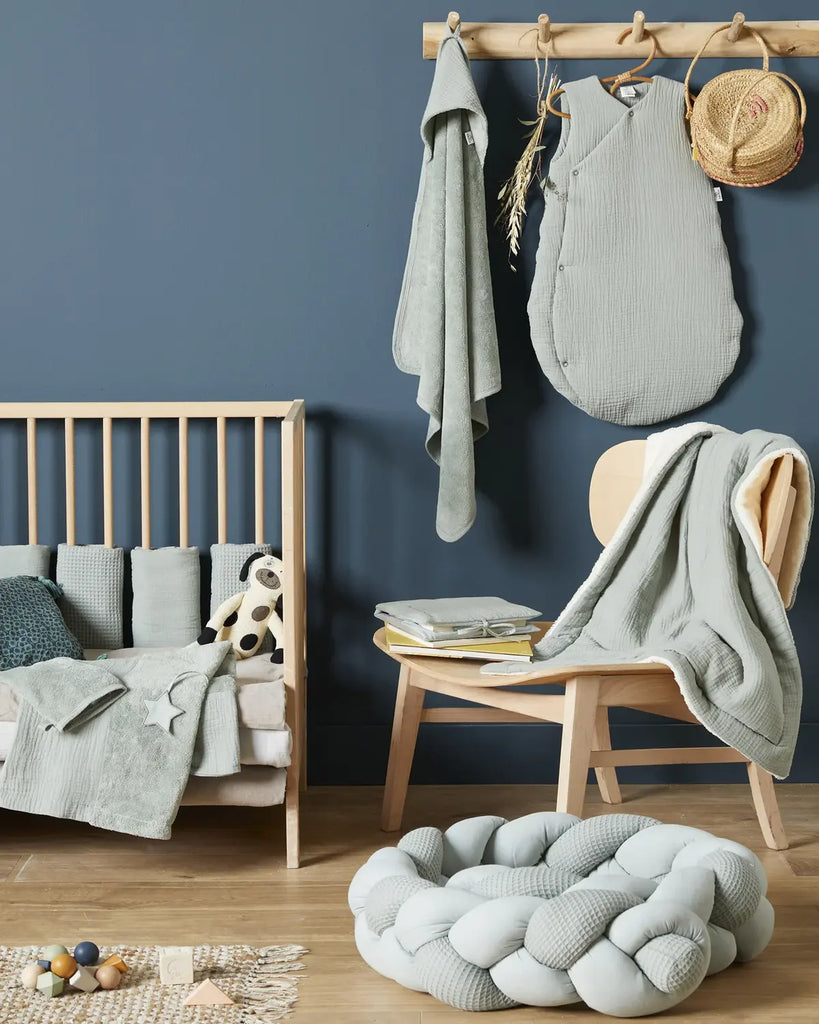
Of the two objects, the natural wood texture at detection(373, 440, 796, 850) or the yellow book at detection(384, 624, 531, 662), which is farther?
the yellow book at detection(384, 624, 531, 662)

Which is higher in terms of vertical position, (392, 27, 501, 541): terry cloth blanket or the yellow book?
(392, 27, 501, 541): terry cloth blanket

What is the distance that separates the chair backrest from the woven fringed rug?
0.97 m

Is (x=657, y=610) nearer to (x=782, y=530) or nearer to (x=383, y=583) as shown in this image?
(x=782, y=530)

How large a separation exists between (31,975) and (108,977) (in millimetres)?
96

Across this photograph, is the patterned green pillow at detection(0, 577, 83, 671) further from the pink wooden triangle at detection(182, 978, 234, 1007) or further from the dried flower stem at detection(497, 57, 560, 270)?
the dried flower stem at detection(497, 57, 560, 270)

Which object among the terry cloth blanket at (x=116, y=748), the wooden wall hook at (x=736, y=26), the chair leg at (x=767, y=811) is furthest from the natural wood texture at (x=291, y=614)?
the wooden wall hook at (x=736, y=26)

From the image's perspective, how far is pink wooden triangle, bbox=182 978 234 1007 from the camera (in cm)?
130

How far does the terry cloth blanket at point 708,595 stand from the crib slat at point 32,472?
1002 mm

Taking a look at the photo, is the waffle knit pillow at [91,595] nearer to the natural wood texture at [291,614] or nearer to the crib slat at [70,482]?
the crib slat at [70,482]

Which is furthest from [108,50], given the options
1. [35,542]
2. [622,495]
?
[622,495]

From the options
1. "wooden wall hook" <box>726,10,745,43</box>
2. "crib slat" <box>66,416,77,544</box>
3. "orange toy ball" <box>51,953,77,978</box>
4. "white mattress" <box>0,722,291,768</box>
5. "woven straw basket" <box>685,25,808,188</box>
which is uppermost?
"wooden wall hook" <box>726,10,745,43</box>

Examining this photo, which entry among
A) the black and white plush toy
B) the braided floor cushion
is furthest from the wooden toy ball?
the black and white plush toy

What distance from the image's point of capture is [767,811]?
74.1 inches

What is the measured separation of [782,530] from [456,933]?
86 cm
